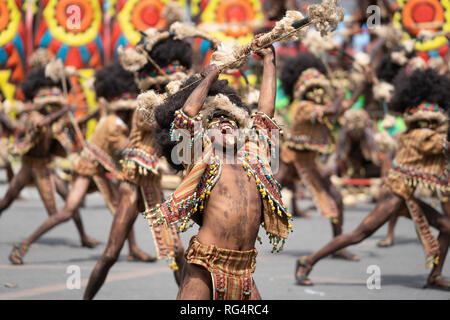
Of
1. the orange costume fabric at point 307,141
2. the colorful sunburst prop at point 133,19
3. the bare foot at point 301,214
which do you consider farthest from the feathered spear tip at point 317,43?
the colorful sunburst prop at point 133,19

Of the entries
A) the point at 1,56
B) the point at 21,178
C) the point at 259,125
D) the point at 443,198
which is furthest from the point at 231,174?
the point at 1,56

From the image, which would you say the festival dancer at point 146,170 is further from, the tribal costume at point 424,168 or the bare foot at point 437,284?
the bare foot at point 437,284

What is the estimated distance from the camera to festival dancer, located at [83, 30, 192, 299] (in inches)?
217

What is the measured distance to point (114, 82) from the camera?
25.3 ft

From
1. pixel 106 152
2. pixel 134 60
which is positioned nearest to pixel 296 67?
pixel 106 152

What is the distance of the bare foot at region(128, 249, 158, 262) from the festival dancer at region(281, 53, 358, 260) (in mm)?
2058

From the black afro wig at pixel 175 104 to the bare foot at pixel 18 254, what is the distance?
3.73 metres

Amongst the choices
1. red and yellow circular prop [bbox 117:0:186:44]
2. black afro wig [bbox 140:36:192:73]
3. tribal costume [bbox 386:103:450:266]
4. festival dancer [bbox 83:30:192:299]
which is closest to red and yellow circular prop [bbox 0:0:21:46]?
red and yellow circular prop [bbox 117:0:186:44]

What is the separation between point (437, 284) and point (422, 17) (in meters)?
8.61

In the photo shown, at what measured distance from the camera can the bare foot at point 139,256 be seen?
7777mm

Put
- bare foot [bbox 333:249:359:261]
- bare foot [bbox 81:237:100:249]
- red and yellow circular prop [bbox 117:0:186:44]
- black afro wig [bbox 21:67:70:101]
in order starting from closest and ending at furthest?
1. bare foot [bbox 333:249:359:261]
2. bare foot [bbox 81:237:100:249]
3. black afro wig [bbox 21:67:70:101]
4. red and yellow circular prop [bbox 117:0:186:44]

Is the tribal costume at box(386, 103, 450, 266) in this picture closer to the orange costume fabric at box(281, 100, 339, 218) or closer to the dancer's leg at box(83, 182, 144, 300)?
the orange costume fabric at box(281, 100, 339, 218)

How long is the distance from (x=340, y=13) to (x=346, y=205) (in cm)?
1001

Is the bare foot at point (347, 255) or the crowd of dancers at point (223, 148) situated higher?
the crowd of dancers at point (223, 148)
